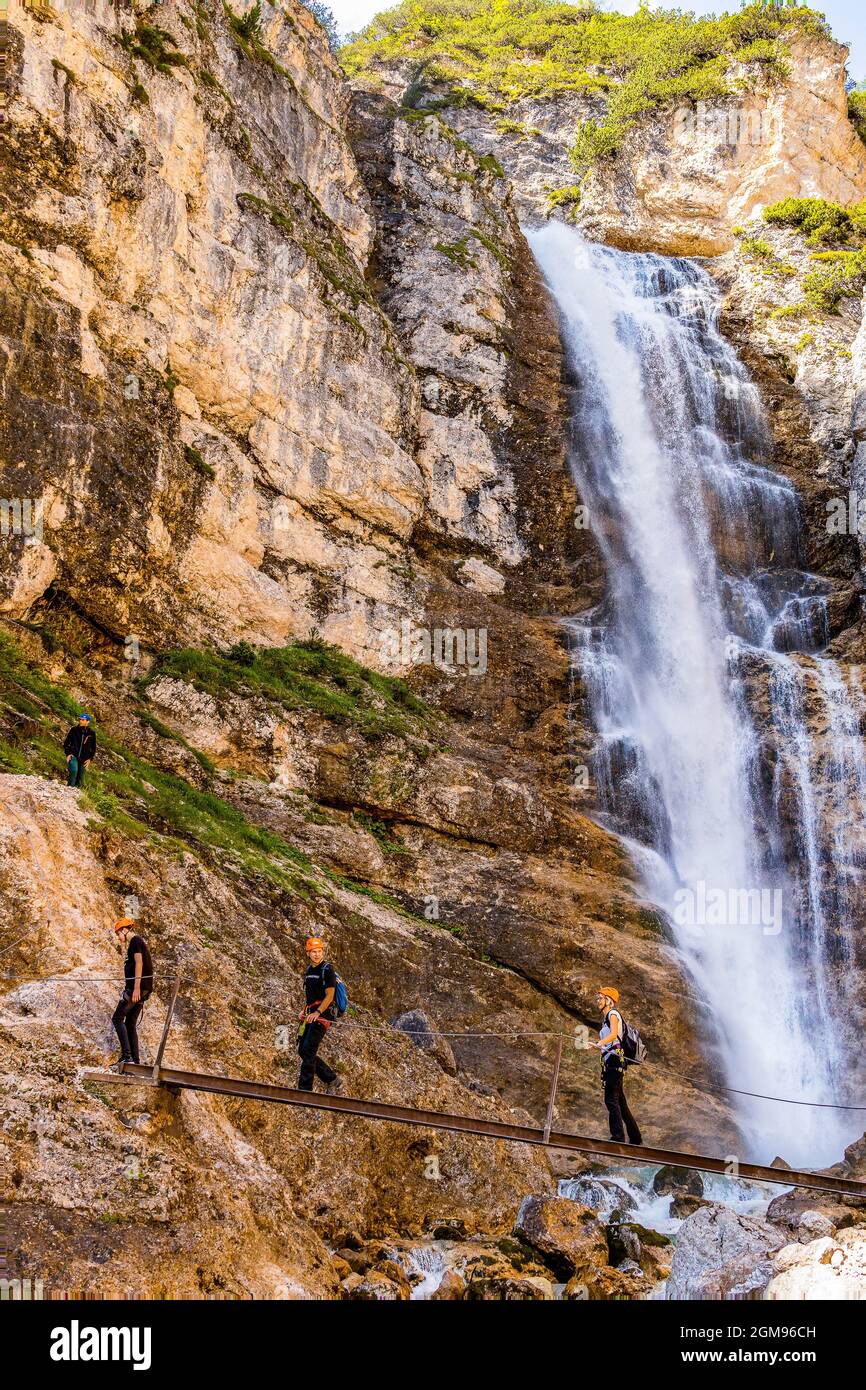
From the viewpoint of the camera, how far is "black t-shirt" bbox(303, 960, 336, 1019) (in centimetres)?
1087

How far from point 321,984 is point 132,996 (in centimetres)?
180

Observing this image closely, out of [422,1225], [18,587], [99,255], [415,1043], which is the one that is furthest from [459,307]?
[422,1225]

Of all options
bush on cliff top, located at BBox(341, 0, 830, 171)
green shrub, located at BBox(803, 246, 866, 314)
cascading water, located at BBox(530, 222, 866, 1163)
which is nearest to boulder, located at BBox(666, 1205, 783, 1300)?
cascading water, located at BBox(530, 222, 866, 1163)

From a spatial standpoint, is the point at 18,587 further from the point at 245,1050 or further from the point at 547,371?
the point at 547,371

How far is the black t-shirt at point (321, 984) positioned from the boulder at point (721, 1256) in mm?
4175

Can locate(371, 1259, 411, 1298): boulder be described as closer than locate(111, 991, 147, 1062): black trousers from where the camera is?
No

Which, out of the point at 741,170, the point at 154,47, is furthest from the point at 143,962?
the point at 741,170

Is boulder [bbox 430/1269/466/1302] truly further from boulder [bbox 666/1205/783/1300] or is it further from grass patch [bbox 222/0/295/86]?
grass patch [bbox 222/0/295/86]

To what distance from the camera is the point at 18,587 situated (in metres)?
19.7

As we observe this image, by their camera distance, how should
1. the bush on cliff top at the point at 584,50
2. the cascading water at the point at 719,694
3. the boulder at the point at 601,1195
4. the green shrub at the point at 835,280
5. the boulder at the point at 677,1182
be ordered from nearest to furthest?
the boulder at the point at 601,1195 < the boulder at the point at 677,1182 < the cascading water at the point at 719,694 < the green shrub at the point at 835,280 < the bush on cliff top at the point at 584,50

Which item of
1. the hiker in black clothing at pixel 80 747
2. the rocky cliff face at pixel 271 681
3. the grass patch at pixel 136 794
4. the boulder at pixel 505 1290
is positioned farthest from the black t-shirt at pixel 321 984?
the hiker in black clothing at pixel 80 747

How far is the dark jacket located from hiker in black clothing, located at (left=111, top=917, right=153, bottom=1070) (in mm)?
5006

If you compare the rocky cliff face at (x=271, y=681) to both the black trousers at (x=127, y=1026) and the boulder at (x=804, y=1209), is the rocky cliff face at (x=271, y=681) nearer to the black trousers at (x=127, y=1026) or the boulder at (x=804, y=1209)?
the black trousers at (x=127, y=1026)

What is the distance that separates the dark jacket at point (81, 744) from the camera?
49.8 feet
